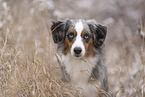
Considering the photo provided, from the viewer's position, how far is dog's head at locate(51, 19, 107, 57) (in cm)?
358

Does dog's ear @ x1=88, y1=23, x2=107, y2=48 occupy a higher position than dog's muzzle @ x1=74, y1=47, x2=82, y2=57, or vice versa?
dog's ear @ x1=88, y1=23, x2=107, y2=48

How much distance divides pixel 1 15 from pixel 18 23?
709 mm

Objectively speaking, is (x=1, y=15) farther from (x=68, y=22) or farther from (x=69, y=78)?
(x=69, y=78)

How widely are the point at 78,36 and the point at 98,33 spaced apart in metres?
0.46

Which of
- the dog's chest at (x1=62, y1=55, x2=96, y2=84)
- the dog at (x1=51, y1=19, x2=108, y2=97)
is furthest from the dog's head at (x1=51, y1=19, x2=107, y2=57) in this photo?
the dog's chest at (x1=62, y1=55, x2=96, y2=84)

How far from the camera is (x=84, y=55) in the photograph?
3770 millimetres

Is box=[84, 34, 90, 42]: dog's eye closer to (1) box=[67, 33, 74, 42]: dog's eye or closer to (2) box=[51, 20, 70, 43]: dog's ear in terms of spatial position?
(1) box=[67, 33, 74, 42]: dog's eye

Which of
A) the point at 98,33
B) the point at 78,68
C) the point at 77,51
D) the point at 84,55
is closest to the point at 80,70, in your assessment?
the point at 78,68

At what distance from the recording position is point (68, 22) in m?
3.96

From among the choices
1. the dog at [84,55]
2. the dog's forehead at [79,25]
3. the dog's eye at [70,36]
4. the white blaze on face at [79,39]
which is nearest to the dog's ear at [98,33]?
the dog at [84,55]

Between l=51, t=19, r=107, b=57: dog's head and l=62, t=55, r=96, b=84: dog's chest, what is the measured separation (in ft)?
0.40

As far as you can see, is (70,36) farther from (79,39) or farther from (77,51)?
(77,51)

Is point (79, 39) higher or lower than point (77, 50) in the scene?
higher

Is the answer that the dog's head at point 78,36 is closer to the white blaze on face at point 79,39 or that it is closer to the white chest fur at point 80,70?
the white blaze on face at point 79,39
